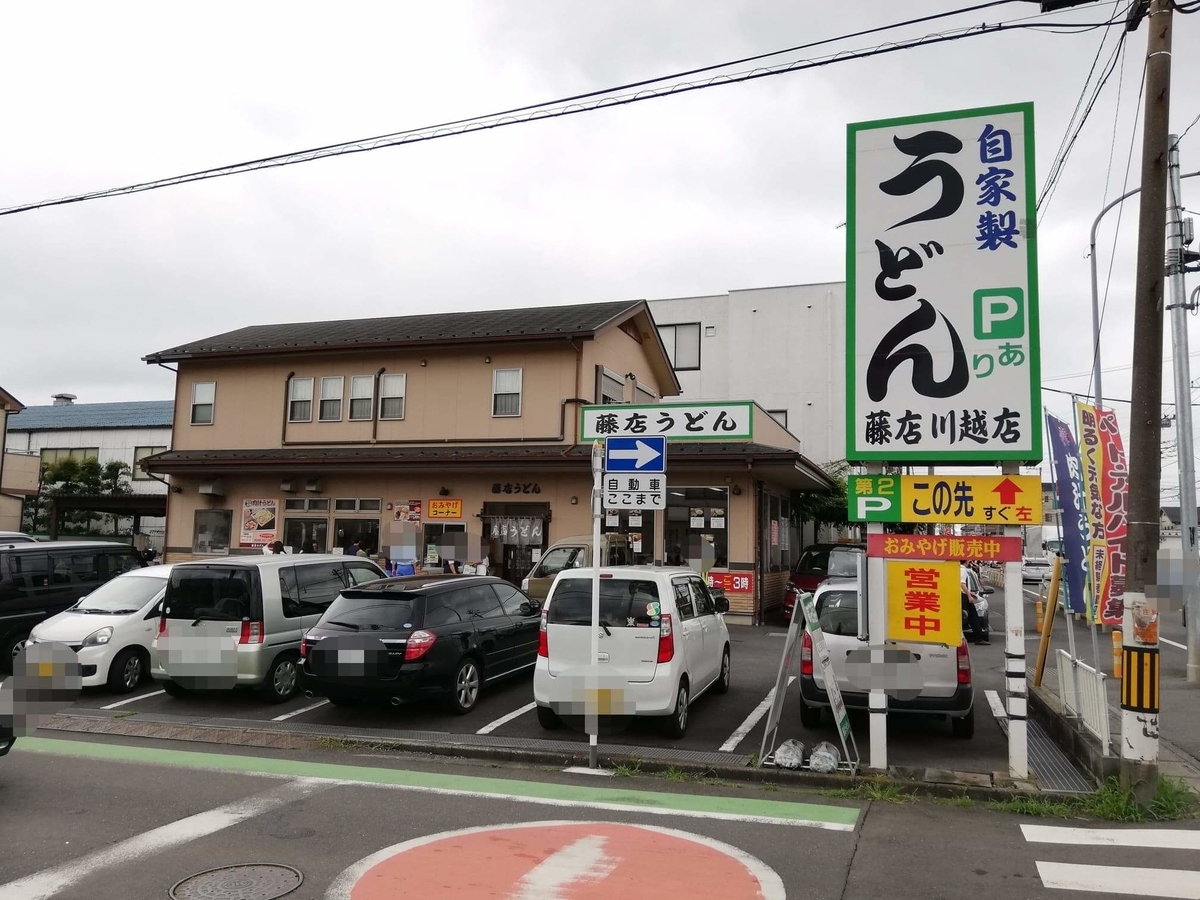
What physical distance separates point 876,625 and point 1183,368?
33.5ft

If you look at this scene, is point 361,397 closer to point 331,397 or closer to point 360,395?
point 360,395

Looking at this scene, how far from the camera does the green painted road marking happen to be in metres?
6.38

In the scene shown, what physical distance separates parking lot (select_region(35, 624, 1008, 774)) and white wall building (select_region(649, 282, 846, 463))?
22.7 metres

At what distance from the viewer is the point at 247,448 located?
22.6 metres

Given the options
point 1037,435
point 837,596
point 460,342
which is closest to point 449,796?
point 837,596

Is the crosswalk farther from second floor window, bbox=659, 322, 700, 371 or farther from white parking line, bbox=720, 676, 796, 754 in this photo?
second floor window, bbox=659, 322, 700, 371

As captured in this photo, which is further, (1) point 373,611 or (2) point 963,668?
(1) point 373,611

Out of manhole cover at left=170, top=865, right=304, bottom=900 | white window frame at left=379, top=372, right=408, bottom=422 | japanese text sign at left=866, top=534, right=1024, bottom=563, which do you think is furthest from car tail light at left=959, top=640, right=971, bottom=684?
white window frame at left=379, top=372, right=408, bottom=422

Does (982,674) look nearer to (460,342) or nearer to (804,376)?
(460,342)

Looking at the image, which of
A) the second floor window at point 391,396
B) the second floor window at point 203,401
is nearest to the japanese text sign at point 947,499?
the second floor window at point 391,396

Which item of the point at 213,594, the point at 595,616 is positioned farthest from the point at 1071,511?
the point at 213,594

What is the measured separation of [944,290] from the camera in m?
7.64

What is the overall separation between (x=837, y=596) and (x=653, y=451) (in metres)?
2.57

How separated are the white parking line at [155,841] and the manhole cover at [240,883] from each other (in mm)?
685
